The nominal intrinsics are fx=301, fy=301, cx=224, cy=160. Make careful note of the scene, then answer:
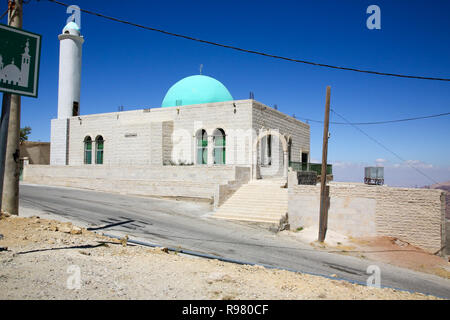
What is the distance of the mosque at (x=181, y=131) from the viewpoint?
801 inches

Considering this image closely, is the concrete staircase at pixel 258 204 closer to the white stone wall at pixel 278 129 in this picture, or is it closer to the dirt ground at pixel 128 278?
the white stone wall at pixel 278 129

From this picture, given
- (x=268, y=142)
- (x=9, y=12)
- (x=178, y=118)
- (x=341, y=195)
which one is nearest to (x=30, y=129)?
Result: (x=178, y=118)

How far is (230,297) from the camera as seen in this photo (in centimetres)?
416

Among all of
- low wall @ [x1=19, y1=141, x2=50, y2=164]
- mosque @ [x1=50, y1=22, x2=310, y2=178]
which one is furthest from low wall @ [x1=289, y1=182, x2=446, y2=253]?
low wall @ [x1=19, y1=141, x2=50, y2=164]

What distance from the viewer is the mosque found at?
2034 cm

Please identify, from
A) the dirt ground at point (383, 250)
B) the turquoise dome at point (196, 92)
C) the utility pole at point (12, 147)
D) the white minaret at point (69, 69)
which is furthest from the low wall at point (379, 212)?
the white minaret at point (69, 69)

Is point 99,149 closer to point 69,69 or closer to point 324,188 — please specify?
point 69,69

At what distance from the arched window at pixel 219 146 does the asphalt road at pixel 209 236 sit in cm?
515

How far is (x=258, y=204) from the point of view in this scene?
1588 cm

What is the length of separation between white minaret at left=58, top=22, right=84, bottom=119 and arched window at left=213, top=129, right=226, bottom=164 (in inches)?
601

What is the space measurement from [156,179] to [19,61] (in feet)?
47.0

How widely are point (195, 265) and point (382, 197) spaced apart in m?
10.5

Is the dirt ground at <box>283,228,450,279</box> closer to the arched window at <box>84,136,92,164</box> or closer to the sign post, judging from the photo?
the sign post

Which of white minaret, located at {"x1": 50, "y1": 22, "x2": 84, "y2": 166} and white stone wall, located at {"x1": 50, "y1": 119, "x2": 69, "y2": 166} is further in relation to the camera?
white minaret, located at {"x1": 50, "y1": 22, "x2": 84, "y2": 166}
